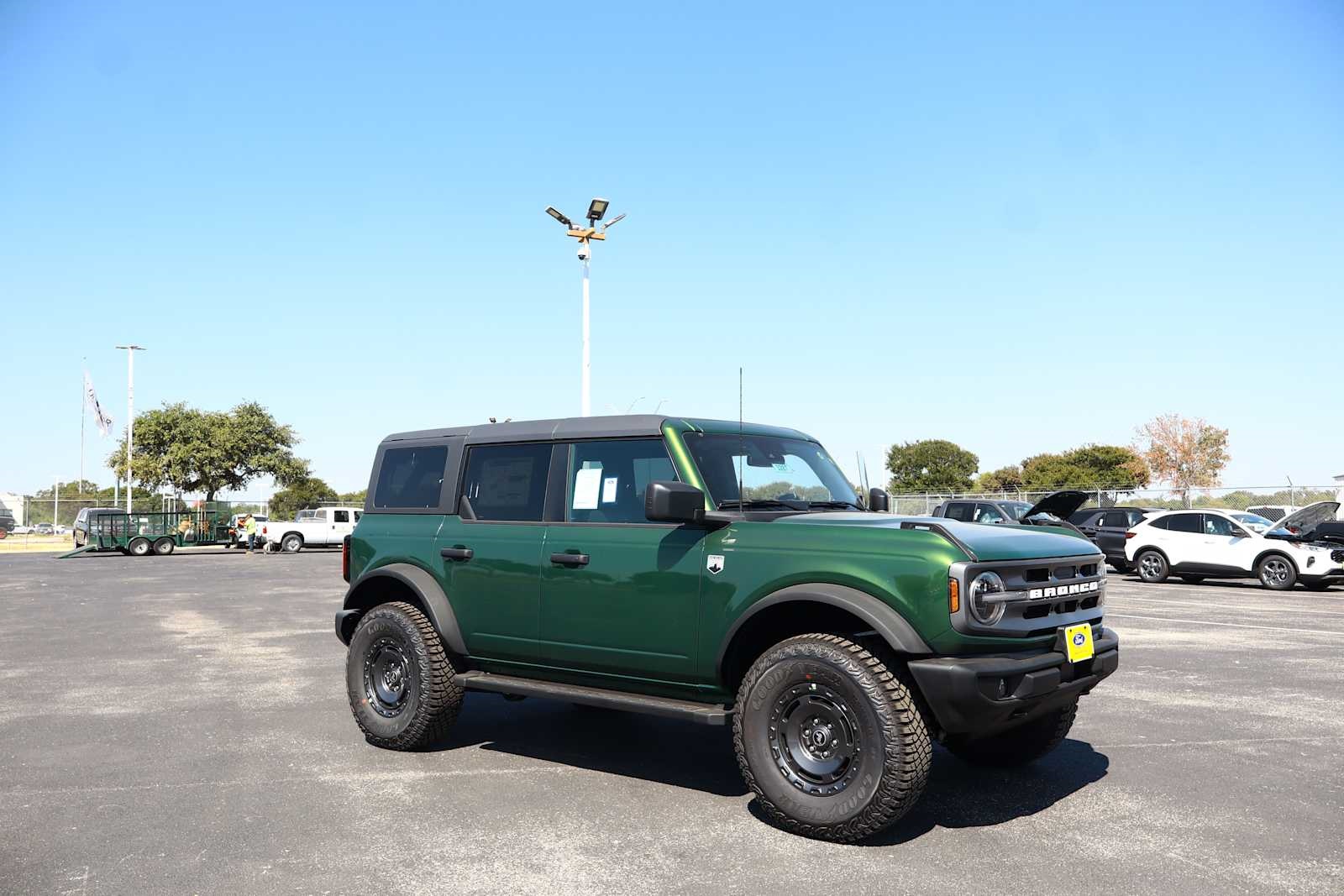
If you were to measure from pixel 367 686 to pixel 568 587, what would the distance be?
1.92 m

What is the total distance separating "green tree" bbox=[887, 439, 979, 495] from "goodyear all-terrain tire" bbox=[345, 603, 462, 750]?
83349 mm

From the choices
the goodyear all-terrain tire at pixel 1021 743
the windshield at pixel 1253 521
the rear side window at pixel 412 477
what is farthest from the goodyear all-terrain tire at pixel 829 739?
the windshield at pixel 1253 521

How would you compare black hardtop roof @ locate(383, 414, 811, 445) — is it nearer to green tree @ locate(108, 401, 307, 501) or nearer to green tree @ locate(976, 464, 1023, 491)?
green tree @ locate(108, 401, 307, 501)

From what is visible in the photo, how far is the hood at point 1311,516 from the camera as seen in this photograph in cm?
1961

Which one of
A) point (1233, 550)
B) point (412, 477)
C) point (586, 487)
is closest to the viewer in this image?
point (586, 487)

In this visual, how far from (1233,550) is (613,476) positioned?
62.7ft

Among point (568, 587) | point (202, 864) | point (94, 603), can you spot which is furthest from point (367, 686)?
point (94, 603)

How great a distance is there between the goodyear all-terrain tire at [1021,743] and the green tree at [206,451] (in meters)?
53.1

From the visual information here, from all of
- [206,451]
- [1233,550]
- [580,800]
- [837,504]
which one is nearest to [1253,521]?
[1233,550]

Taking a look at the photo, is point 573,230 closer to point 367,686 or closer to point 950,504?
point 950,504

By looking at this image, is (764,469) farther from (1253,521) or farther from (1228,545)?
(1253,521)

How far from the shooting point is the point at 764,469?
6004 millimetres

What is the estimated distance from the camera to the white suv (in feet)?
65.1

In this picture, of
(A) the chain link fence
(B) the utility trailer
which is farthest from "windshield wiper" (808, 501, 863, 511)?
(B) the utility trailer
